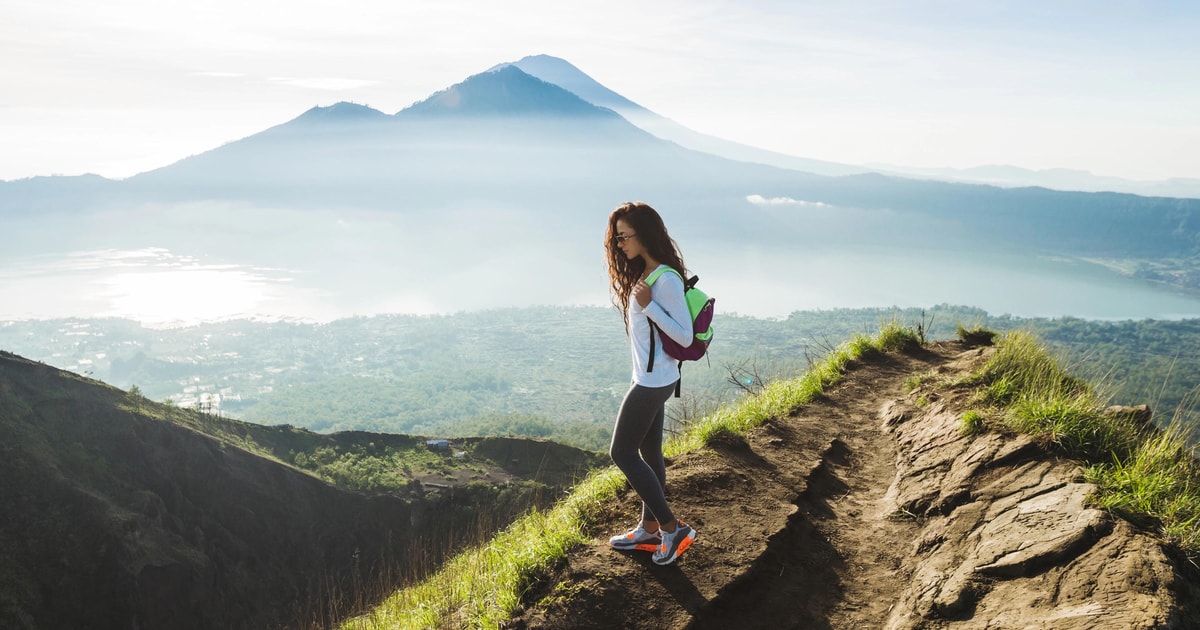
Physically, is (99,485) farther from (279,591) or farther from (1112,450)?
(1112,450)

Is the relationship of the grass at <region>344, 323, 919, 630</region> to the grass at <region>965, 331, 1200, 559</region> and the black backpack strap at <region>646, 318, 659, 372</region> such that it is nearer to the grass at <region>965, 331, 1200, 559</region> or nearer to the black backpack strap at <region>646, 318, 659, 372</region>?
the black backpack strap at <region>646, 318, 659, 372</region>

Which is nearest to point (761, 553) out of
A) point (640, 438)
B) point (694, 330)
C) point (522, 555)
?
point (640, 438)


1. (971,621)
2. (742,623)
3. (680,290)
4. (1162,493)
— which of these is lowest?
(742,623)

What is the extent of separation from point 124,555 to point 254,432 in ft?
49.1

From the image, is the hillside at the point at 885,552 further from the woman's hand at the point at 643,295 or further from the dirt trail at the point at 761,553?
the woman's hand at the point at 643,295

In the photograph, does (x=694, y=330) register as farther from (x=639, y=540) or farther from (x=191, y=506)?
(x=191, y=506)

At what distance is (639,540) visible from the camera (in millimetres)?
3826

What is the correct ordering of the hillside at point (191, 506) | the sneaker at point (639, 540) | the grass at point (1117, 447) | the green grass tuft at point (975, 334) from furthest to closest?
the hillside at point (191, 506)
the green grass tuft at point (975, 334)
the sneaker at point (639, 540)
the grass at point (1117, 447)

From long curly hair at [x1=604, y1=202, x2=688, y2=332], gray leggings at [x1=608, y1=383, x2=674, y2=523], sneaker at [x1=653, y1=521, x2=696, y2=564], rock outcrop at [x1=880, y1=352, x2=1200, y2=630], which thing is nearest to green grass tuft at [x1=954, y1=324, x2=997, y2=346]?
rock outcrop at [x1=880, y1=352, x2=1200, y2=630]

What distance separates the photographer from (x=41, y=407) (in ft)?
114

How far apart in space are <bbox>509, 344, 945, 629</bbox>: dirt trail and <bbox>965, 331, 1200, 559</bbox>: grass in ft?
3.51

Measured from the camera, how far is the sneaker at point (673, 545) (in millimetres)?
3691

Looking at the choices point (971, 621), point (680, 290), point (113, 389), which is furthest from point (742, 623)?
point (113, 389)

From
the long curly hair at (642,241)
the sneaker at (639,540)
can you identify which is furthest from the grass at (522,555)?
the long curly hair at (642,241)
